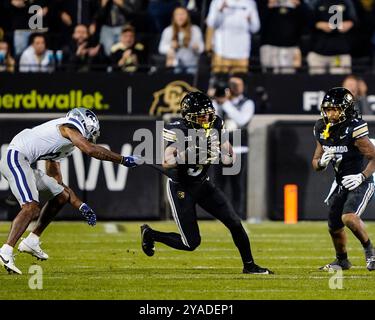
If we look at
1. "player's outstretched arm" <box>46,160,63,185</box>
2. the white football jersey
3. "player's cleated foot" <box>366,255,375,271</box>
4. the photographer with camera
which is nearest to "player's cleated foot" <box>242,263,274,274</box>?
"player's cleated foot" <box>366,255,375,271</box>

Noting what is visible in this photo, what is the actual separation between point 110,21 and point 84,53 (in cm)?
76

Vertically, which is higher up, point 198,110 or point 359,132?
point 198,110

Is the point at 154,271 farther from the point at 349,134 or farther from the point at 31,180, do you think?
the point at 349,134

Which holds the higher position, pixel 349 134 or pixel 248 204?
pixel 349 134

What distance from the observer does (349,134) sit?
1022 cm

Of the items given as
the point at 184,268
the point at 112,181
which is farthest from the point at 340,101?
the point at 112,181

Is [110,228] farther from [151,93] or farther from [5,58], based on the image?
[5,58]

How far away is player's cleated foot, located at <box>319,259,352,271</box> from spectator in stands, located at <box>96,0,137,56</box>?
7.00m

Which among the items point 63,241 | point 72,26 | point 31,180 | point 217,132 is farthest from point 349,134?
point 72,26

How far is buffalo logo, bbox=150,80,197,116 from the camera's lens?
52.2 ft

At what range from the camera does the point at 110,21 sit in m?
16.7

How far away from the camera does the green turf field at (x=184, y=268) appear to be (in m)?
8.75

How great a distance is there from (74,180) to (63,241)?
2527 millimetres

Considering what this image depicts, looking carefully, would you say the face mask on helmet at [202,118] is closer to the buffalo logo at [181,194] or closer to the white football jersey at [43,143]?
the buffalo logo at [181,194]
